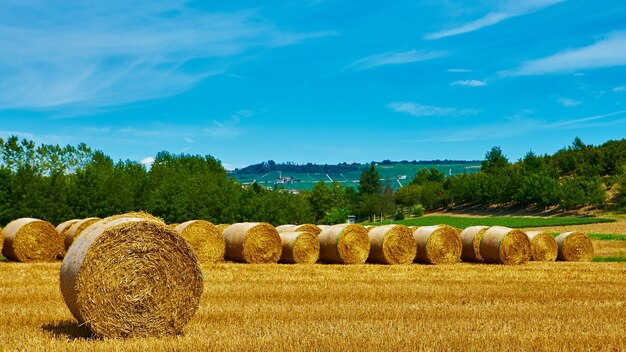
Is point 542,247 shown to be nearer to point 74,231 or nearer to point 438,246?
point 438,246

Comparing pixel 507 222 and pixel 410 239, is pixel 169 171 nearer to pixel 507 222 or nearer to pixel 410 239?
pixel 507 222

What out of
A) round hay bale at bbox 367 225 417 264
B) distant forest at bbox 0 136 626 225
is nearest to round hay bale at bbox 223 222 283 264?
round hay bale at bbox 367 225 417 264

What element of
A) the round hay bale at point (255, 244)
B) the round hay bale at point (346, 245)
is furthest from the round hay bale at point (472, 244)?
the round hay bale at point (255, 244)

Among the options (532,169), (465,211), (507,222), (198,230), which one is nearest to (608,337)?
(198,230)

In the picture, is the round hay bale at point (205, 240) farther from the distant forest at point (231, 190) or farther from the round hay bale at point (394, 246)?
the distant forest at point (231, 190)

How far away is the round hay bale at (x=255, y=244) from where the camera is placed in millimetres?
23234

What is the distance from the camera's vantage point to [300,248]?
2369cm

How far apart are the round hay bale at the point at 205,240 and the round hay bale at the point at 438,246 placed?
21.9 ft

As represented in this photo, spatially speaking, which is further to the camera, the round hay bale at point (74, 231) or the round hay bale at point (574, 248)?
the round hay bale at point (574, 248)

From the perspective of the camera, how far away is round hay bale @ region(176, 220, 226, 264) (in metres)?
23.3

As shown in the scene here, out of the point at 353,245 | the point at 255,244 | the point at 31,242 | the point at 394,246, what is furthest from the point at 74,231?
the point at 394,246

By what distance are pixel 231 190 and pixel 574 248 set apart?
36.6 m

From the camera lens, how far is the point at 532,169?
117 meters

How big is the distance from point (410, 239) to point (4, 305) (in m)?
14.2
